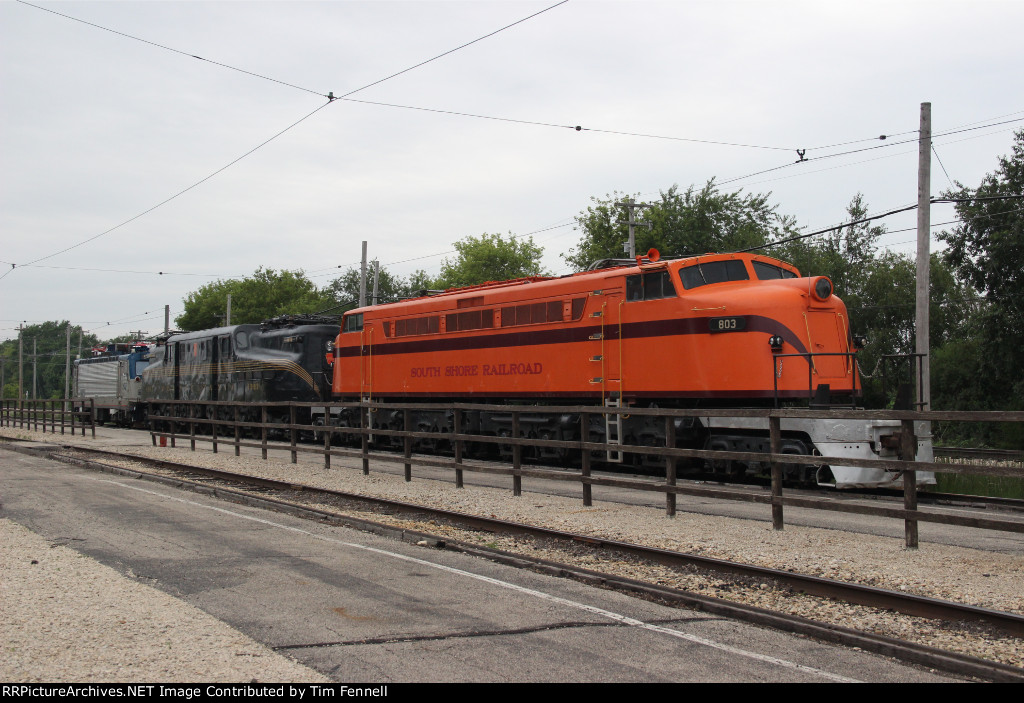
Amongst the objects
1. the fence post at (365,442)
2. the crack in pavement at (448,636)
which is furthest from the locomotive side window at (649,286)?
the crack in pavement at (448,636)

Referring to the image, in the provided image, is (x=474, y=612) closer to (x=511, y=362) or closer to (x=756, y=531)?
(x=756, y=531)

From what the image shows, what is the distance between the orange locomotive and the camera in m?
13.3

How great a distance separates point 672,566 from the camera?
24.7 ft

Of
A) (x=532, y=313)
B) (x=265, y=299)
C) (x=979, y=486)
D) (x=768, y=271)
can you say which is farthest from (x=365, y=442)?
(x=265, y=299)

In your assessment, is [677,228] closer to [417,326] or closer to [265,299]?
[417,326]

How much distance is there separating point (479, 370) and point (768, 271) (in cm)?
628

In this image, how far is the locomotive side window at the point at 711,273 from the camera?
47.2 feet

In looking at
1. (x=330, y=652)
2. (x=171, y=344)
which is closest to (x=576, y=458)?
(x=330, y=652)

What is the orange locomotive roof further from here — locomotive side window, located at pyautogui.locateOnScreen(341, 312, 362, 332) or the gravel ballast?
the gravel ballast

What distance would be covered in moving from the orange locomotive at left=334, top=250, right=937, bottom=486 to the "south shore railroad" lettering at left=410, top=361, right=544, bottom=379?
0.03m

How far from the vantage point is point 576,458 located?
1739cm

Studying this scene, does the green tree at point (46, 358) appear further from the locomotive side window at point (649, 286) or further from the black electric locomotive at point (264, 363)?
the locomotive side window at point (649, 286)

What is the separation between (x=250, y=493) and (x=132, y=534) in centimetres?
353

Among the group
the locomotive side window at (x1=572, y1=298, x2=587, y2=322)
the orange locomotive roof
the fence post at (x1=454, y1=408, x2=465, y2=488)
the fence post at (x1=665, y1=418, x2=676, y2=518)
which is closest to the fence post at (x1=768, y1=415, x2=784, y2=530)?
the fence post at (x1=665, y1=418, x2=676, y2=518)
